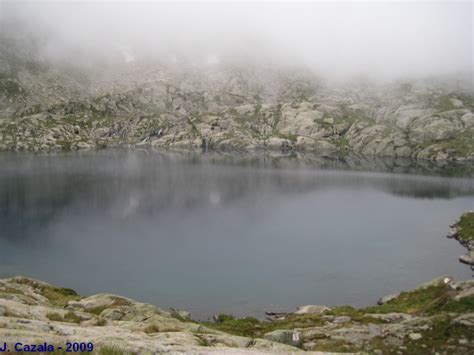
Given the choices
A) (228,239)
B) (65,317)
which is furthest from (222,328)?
(228,239)

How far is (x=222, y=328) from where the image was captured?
1688 inches

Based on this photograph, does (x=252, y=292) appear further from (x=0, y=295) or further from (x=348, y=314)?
(x=0, y=295)

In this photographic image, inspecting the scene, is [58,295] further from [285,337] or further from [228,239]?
[228,239]


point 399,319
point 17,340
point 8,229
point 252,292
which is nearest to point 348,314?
point 399,319

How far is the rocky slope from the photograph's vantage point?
2008 cm

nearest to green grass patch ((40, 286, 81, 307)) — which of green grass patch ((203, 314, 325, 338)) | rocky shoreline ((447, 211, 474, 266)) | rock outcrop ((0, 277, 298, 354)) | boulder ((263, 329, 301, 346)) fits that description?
rock outcrop ((0, 277, 298, 354))

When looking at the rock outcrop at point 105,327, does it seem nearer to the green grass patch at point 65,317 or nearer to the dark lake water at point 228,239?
the green grass patch at point 65,317

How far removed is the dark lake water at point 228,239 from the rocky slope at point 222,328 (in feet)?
50.9

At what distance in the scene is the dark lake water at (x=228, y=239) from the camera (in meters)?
66.3

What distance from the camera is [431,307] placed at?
3994 centimetres

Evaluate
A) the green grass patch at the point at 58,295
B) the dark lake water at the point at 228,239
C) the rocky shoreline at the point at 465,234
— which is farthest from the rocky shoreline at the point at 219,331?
the rocky shoreline at the point at 465,234

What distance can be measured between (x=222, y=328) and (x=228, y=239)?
164 feet

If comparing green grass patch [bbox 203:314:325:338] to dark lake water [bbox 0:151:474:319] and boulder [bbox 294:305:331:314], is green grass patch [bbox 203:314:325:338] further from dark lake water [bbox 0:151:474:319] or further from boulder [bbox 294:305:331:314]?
dark lake water [bbox 0:151:474:319]

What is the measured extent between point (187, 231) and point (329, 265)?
3629 centimetres
